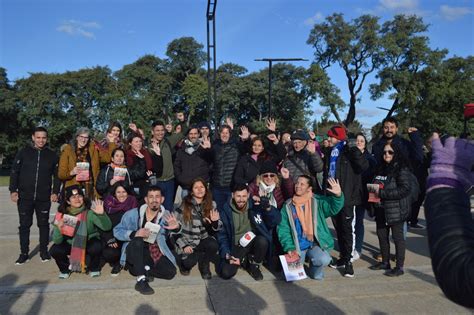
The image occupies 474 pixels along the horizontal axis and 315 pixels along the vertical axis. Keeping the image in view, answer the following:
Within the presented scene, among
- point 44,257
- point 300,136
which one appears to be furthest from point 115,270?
point 300,136

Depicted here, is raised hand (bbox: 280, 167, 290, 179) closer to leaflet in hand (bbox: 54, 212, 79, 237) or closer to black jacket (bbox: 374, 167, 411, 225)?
black jacket (bbox: 374, 167, 411, 225)

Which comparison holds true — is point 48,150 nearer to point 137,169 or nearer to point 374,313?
point 137,169

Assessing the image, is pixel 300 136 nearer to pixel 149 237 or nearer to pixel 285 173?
pixel 285 173

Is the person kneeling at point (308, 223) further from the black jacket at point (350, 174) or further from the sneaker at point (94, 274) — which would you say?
the sneaker at point (94, 274)

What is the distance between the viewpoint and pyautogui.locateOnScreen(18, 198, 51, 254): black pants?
207 inches

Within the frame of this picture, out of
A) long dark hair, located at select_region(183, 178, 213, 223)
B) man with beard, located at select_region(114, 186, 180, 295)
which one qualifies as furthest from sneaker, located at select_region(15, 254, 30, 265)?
long dark hair, located at select_region(183, 178, 213, 223)

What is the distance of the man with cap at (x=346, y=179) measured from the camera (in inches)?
193

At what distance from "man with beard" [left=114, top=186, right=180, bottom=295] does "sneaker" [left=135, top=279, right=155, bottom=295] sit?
0.54 ft

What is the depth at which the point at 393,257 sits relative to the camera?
17.6 ft

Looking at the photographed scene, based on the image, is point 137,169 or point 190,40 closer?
point 137,169

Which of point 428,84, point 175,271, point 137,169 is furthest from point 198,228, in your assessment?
point 428,84

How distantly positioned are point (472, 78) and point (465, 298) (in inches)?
1481

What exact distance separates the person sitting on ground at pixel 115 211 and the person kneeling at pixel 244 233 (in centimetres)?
124

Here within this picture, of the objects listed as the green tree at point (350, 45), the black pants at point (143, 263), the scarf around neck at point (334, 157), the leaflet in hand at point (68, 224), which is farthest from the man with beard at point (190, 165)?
the green tree at point (350, 45)
